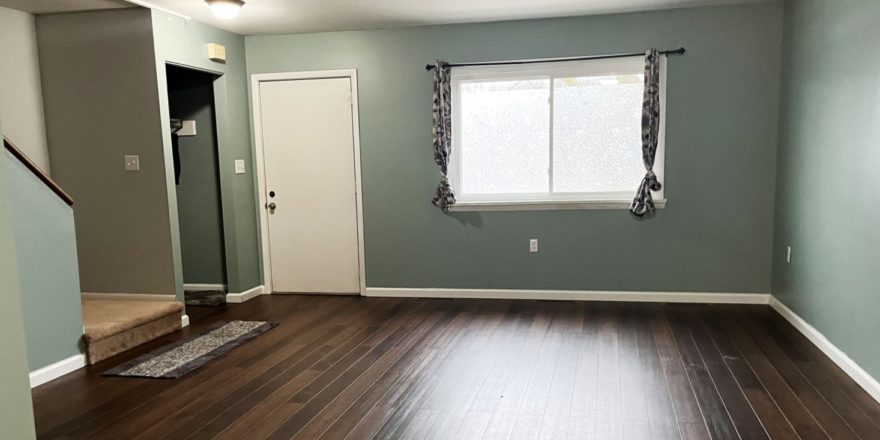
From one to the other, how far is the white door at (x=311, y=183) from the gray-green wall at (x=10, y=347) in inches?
130

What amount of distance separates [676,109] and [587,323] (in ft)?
6.04

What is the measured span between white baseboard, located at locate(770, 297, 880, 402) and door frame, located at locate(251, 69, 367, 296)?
337 centimetres

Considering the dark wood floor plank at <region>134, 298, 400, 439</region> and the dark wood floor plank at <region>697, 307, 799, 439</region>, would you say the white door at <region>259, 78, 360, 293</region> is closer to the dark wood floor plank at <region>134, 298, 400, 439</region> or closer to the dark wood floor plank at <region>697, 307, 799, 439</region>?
the dark wood floor plank at <region>134, 298, 400, 439</region>

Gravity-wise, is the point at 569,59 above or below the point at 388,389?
above

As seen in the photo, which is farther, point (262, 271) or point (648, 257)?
point (262, 271)

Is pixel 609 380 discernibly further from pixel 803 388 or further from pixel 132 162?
pixel 132 162

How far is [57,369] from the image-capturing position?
3.49m

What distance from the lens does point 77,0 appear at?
3.98m

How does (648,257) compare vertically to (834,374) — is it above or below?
above

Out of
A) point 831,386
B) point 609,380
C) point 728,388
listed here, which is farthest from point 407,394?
point 831,386

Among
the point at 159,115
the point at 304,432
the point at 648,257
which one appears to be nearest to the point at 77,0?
the point at 159,115

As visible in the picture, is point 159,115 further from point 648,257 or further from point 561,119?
point 648,257

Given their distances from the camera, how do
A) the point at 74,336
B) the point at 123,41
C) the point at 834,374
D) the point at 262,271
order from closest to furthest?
the point at 834,374
the point at 74,336
the point at 123,41
the point at 262,271

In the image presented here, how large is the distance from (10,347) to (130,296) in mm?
2605
